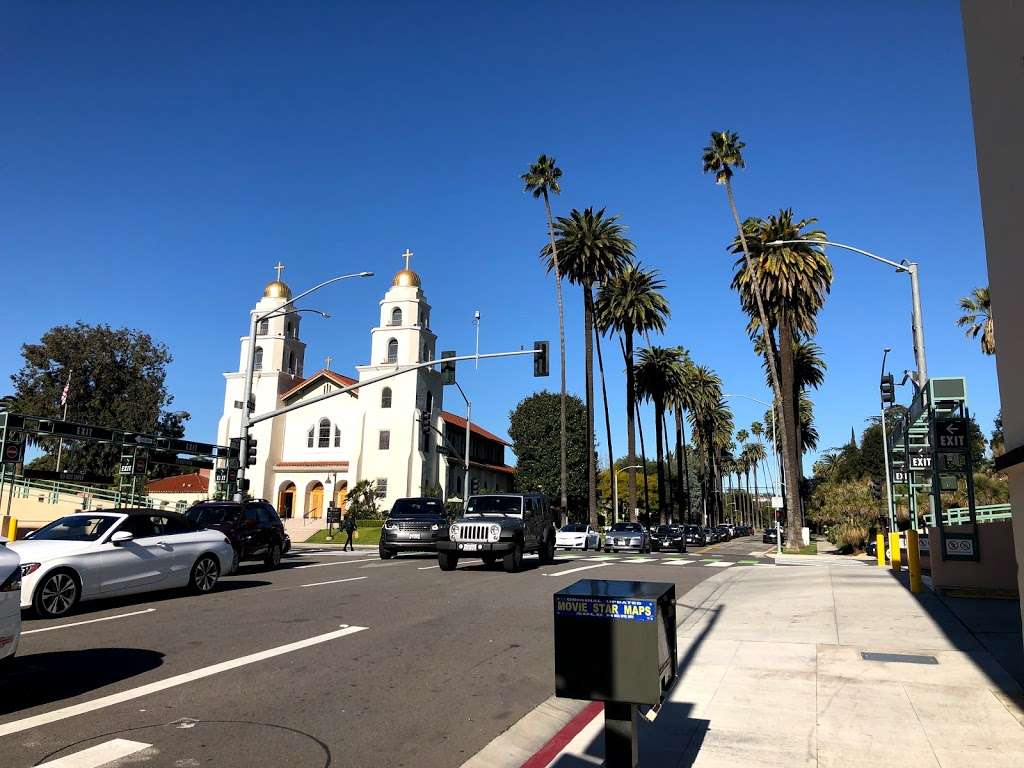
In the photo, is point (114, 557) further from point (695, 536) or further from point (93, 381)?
point (93, 381)

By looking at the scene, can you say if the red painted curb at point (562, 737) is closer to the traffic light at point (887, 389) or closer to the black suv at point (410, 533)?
the black suv at point (410, 533)

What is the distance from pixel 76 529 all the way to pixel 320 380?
158 feet

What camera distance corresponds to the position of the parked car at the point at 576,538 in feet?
119

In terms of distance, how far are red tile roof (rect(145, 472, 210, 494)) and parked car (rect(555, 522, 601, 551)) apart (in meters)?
37.9

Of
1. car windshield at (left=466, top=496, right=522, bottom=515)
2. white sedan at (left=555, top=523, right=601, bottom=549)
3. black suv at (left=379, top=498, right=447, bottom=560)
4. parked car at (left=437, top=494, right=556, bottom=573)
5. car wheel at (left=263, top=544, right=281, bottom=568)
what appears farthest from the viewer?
white sedan at (left=555, top=523, right=601, bottom=549)

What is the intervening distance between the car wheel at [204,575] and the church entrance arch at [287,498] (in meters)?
46.8

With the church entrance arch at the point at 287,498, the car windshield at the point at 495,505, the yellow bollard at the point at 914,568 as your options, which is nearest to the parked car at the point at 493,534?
the car windshield at the point at 495,505

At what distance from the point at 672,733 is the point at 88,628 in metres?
7.71

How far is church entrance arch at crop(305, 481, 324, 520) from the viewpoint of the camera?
57938 mm

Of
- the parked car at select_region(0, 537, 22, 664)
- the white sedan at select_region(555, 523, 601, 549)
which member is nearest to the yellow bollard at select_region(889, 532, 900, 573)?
the white sedan at select_region(555, 523, 601, 549)

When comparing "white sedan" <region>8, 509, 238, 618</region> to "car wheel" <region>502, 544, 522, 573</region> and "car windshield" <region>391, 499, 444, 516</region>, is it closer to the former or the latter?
"car wheel" <region>502, 544, 522, 573</region>

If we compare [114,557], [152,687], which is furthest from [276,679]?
[114,557]

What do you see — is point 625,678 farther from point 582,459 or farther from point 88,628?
point 582,459

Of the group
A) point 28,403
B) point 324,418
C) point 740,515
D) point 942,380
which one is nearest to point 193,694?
point 942,380
